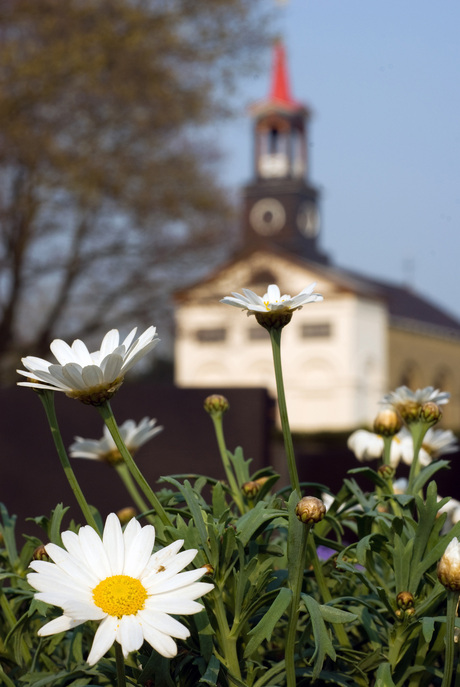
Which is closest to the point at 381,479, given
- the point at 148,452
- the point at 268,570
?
the point at 268,570

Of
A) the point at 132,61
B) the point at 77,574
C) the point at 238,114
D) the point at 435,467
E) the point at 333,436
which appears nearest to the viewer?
the point at 77,574

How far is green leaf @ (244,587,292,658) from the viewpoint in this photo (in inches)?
35.8

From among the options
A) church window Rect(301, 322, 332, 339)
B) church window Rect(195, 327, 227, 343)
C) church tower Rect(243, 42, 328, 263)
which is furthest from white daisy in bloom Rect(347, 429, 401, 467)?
church tower Rect(243, 42, 328, 263)

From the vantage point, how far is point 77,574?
892 millimetres

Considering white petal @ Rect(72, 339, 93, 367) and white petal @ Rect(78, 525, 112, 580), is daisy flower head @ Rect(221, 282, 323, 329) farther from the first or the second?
white petal @ Rect(78, 525, 112, 580)

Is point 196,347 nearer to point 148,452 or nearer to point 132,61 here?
point 132,61

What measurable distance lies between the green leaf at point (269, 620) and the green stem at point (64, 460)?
20 centimetres

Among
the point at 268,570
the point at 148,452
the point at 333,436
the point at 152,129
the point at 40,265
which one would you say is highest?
the point at 152,129

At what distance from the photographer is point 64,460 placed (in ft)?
3.37

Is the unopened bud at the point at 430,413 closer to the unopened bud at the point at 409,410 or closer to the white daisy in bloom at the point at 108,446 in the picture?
the unopened bud at the point at 409,410

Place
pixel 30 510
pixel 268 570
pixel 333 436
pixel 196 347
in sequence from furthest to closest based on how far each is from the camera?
pixel 196 347 < pixel 333 436 < pixel 30 510 < pixel 268 570

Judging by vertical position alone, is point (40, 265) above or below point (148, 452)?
above

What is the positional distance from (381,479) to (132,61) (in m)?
14.0

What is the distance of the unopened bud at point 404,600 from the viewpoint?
0.99 metres
